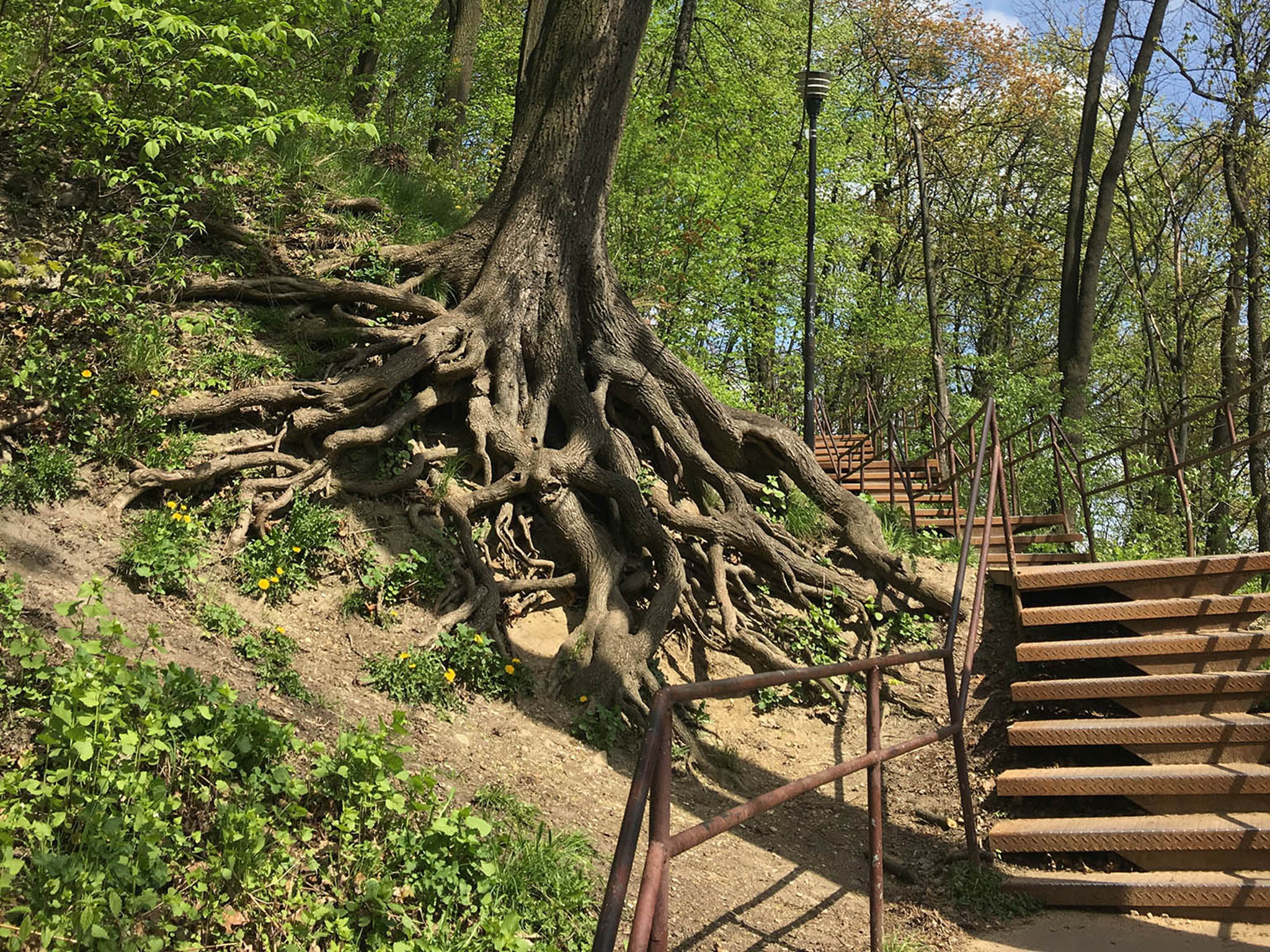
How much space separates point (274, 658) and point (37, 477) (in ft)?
5.40

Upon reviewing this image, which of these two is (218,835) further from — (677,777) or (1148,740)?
(1148,740)

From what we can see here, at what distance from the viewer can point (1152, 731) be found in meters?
5.46

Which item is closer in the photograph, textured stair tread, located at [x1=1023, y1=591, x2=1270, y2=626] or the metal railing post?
the metal railing post

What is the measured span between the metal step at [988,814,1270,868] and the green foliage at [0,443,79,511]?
539cm

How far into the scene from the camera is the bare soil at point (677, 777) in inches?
175

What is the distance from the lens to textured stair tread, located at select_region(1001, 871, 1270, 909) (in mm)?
4637

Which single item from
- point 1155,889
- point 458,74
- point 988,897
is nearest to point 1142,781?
point 1155,889

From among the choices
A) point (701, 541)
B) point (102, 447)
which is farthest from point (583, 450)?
point (102, 447)

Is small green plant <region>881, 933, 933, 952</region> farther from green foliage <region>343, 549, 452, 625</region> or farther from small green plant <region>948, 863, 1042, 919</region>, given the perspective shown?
green foliage <region>343, 549, 452, 625</region>

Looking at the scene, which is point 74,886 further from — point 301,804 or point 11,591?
point 11,591

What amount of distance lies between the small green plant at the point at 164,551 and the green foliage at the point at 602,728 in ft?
7.61

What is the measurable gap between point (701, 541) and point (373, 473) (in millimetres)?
2563

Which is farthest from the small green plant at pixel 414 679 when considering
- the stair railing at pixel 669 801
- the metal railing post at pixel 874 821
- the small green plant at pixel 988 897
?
the small green plant at pixel 988 897

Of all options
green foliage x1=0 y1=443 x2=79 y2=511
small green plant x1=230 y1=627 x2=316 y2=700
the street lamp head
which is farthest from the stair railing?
the street lamp head
